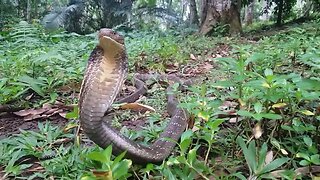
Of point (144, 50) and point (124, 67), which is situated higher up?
point (124, 67)

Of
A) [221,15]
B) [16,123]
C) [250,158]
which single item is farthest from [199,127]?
[221,15]

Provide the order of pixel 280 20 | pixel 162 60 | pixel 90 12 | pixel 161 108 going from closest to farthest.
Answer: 1. pixel 161 108
2. pixel 162 60
3. pixel 280 20
4. pixel 90 12

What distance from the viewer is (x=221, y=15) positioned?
27.5 feet

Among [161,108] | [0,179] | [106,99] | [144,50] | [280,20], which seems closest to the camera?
[106,99]

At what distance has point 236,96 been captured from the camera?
→ 2004mm

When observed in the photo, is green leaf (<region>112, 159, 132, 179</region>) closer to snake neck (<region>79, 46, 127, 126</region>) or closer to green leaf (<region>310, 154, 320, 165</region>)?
snake neck (<region>79, 46, 127, 126</region>)

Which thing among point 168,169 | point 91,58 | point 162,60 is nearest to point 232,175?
point 168,169

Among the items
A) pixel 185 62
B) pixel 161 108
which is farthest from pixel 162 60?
pixel 161 108

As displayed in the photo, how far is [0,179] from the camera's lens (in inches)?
78.0

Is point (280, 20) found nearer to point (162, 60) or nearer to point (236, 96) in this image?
point (162, 60)

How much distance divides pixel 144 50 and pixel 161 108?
8.20 ft

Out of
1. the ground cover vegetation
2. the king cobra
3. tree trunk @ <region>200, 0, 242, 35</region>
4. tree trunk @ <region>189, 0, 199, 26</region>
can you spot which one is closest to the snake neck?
the king cobra

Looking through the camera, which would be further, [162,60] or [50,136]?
[162,60]

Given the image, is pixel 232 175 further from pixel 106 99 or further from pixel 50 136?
pixel 50 136
